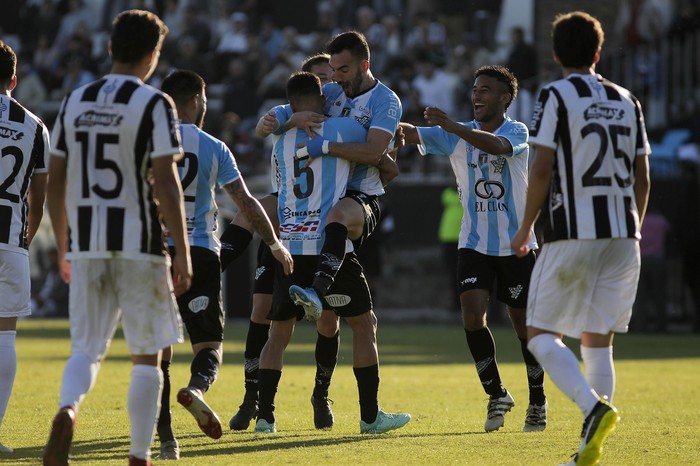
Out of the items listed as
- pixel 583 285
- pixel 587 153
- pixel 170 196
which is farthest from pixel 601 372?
pixel 170 196

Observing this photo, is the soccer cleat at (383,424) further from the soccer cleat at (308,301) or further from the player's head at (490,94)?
the player's head at (490,94)

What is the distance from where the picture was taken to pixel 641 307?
66.6 ft

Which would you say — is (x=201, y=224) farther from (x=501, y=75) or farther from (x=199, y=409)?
(x=501, y=75)

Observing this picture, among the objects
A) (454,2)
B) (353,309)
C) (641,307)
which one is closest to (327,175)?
(353,309)

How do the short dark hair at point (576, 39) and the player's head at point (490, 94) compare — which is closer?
the short dark hair at point (576, 39)

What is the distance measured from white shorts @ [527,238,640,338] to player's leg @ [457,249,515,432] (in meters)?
2.06

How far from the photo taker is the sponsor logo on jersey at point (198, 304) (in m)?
7.23

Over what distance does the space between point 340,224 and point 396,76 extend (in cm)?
1745

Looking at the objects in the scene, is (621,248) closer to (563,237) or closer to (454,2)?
(563,237)

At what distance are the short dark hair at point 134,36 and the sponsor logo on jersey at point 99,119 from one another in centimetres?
31

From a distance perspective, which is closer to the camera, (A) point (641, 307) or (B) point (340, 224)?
(B) point (340, 224)

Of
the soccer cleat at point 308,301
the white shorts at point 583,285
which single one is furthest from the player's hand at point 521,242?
the soccer cleat at point 308,301

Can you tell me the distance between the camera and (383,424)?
800cm

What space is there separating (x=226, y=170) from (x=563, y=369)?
2.25 m
